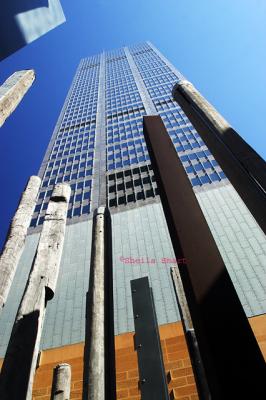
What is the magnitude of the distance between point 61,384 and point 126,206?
86.3ft

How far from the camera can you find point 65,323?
1969 centimetres

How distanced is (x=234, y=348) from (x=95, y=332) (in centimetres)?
256

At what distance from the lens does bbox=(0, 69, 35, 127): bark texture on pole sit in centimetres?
557

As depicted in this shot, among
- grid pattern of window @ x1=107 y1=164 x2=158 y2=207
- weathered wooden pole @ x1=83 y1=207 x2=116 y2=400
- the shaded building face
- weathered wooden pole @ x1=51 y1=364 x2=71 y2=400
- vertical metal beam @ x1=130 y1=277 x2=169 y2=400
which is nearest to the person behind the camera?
vertical metal beam @ x1=130 y1=277 x2=169 y2=400

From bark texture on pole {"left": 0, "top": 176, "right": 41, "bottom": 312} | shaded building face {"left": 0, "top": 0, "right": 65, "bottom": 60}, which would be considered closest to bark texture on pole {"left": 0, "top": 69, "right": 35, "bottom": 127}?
shaded building face {"left": 0, "top": 0, "right": 65, "bottom": 60}

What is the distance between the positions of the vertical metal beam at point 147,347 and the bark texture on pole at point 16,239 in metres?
2.25

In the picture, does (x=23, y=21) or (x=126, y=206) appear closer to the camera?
(x=23, y=21)

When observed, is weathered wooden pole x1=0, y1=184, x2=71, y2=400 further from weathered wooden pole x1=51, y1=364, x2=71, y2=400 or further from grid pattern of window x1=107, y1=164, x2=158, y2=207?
grid pattern of window x1=107, y1=164, x2=158, y2=207

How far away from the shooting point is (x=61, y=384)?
702 centimetres

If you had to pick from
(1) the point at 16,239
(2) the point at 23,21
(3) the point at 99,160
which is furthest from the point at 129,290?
(3) the point at 99,160

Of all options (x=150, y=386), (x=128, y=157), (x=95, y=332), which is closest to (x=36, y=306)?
(x=95, y=332)

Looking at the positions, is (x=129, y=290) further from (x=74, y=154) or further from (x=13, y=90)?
(x=74, y=154)

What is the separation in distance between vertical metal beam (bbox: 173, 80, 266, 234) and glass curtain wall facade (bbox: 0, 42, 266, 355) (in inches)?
403

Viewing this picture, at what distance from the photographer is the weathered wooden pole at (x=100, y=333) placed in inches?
137
